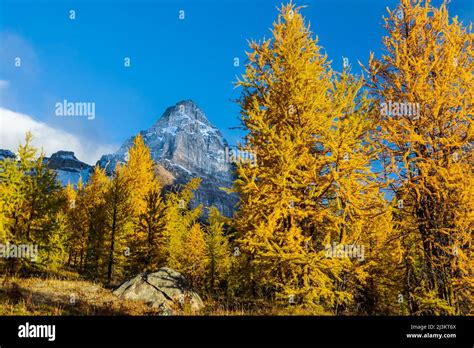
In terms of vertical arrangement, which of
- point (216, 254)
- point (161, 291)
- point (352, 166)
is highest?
point (352, 166)

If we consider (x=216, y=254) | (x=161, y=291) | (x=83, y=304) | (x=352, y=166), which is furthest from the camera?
(x=216, y=254)

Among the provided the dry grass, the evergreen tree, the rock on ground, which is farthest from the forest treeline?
the evergreen tree

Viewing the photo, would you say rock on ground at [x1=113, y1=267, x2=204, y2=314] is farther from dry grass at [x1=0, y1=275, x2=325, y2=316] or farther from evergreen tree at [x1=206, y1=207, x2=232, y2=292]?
evergreen tree at [x1=206, y1=207, x2=232, y2=292]

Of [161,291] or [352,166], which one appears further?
[161,291]

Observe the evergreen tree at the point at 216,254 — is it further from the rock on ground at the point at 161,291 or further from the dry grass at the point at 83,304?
the dry grass at the point at 83,304

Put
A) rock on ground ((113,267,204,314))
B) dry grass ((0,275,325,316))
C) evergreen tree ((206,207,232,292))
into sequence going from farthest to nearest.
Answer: evergreen tree ((206,207,232,292)), rock on ground ((113,267,204,314)), dry grass ((0,275,325,316))

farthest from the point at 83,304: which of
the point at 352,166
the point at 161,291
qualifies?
the point at 352,166

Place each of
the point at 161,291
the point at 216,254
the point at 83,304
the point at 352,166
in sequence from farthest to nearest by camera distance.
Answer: the point at 216,254 < the point at 161,291 < the point at 83,304 < the point at 352,166

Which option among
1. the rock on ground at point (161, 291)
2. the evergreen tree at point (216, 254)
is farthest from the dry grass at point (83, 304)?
the evergreen tree at point (216, 254)

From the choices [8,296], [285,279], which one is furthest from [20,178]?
[285,279]

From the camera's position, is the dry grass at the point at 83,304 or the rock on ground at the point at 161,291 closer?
the dry grass at the point at 83,304

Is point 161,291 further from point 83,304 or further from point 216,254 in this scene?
point 216,254
